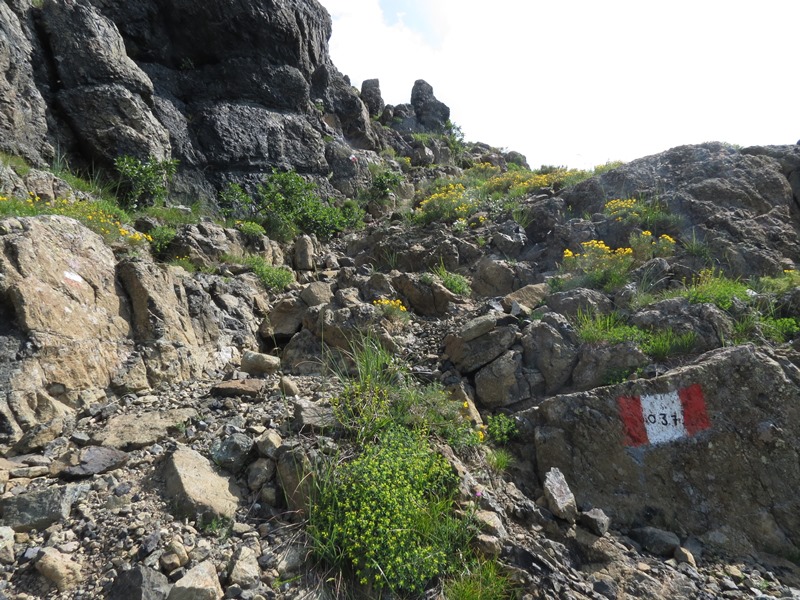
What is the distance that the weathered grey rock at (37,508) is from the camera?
2.81m

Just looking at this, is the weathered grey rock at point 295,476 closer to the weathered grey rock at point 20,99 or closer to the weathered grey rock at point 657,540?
the weathered grey rock at point 657,540

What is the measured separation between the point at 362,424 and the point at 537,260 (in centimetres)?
479

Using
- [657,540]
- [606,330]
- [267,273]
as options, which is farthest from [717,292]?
[267,273]

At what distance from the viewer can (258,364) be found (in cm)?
495

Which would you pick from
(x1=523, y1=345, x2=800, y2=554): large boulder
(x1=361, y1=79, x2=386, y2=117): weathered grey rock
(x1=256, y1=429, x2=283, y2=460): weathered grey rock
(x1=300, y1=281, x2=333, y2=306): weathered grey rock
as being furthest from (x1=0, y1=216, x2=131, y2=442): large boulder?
(x1=361, y1=79, x2=386, y2=117): weathered grey rock

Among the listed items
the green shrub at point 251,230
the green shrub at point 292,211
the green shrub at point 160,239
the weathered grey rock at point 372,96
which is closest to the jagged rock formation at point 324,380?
the green shrub at point 160,239

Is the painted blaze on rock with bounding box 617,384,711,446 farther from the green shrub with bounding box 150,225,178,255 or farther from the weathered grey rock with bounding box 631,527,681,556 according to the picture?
the green shrub with bounding box 150,225,178,255

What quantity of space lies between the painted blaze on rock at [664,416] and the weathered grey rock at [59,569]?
3.96 meters

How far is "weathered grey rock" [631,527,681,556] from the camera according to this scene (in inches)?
138

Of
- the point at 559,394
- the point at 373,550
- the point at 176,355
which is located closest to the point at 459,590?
the point at 373,550

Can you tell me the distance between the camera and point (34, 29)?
781cm

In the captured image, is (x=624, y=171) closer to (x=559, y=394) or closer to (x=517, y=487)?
(x=559, y=394)

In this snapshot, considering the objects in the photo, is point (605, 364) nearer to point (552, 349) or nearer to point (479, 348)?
point (552, 349)

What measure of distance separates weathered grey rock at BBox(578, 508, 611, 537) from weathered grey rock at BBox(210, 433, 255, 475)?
2.53m
